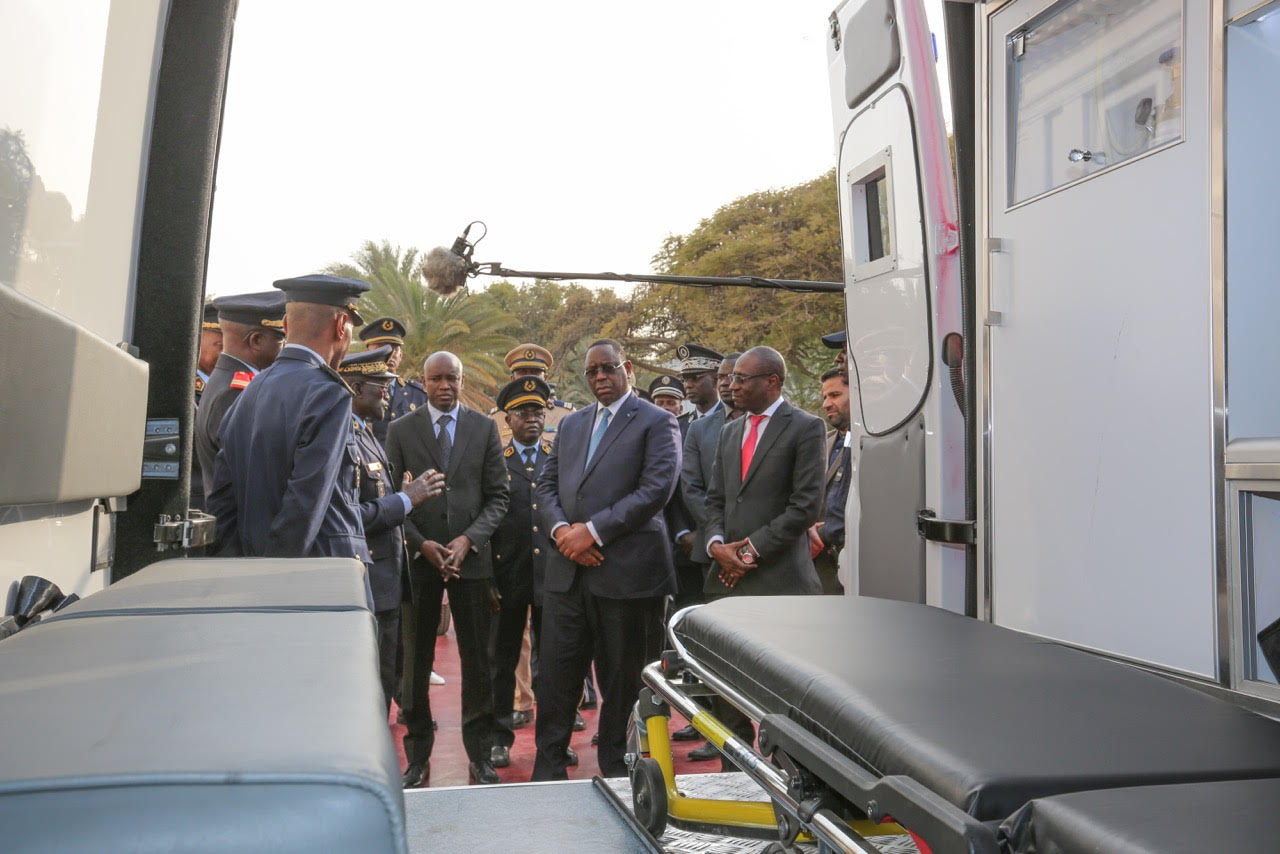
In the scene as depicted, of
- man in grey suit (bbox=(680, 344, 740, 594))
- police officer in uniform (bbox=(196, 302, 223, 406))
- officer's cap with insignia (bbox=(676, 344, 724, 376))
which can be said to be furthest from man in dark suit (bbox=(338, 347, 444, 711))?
officer's cap with insignia (bbox=(676, 344, 724, 376))

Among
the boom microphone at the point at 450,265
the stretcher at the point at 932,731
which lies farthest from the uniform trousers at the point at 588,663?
the boom microphone at the point at 450,265

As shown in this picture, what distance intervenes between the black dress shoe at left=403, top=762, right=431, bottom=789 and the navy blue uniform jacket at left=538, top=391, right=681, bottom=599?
0.96m

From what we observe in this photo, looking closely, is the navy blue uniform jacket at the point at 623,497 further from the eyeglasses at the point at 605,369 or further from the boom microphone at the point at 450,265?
the boom microphone at the point at 450,265

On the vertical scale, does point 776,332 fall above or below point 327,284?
above

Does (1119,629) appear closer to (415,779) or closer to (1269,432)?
(1269,432)

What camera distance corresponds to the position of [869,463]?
3334mm

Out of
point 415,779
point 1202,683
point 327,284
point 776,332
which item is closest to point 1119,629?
point 1202,683

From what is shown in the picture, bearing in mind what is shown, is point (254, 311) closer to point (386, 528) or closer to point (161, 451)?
point (386, 528)

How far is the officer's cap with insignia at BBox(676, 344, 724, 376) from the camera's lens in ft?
27.1

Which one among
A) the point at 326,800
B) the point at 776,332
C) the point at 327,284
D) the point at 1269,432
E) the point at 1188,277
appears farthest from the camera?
the point at 776,332

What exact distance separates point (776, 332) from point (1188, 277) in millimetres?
23082

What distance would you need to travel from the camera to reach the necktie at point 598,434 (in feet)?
16.8

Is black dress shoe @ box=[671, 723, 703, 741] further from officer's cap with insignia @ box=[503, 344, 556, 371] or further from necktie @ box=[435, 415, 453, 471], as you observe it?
officer's cap with insignia @ box=[503, 344, 556, 371]

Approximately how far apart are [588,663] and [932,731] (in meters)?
3.88
